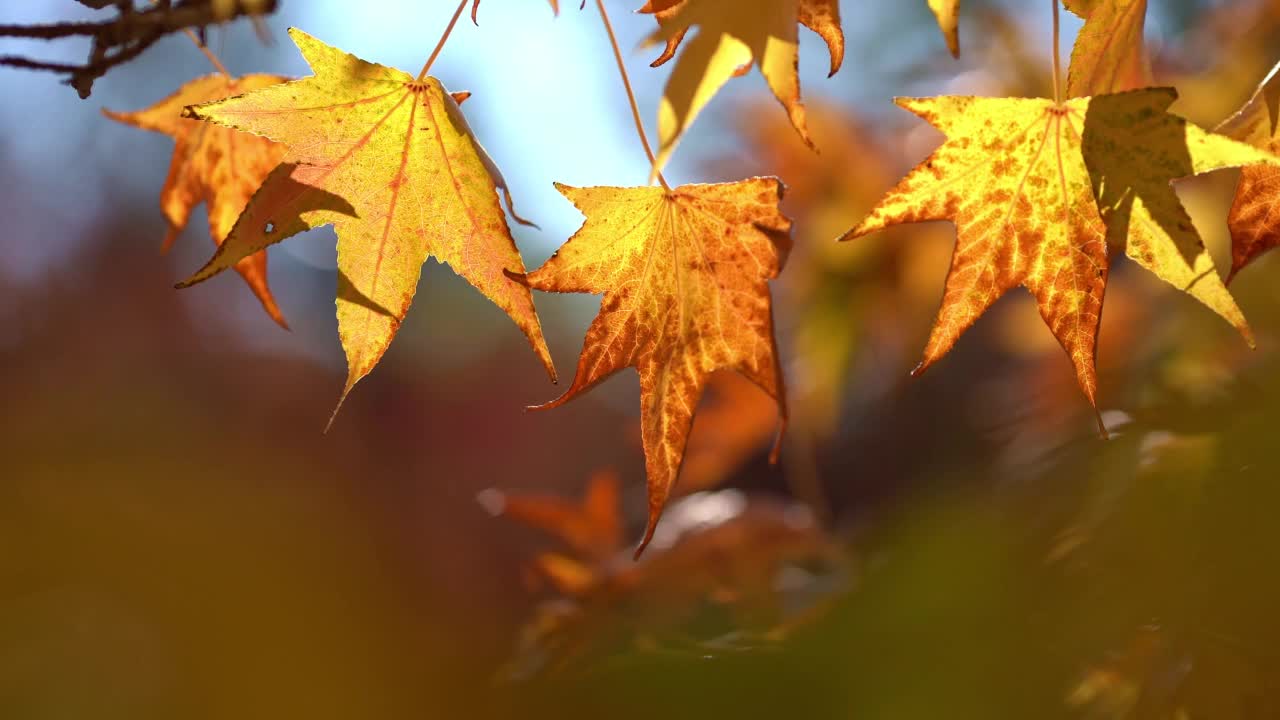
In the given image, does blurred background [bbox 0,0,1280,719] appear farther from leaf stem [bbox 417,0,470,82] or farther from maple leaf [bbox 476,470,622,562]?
leaf stem [bbox 417,0,470,82]

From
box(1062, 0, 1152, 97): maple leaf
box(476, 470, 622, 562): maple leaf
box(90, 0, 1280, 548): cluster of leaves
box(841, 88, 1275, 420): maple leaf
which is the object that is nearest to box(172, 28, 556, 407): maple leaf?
box(90, 0, 1280, 548): cluster of leaves

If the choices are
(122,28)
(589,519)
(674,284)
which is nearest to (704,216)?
(674,284)

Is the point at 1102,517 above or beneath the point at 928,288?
beneath

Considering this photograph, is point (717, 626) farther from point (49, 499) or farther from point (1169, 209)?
point (49, 499)

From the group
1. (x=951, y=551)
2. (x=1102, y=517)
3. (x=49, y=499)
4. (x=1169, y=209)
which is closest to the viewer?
(x=1169, y=209)

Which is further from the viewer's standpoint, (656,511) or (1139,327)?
(1139,327)

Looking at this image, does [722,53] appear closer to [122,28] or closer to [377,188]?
[377,188]

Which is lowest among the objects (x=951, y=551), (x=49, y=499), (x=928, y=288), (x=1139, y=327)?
(x=49, y=499)

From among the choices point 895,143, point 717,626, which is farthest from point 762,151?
point 717,626
